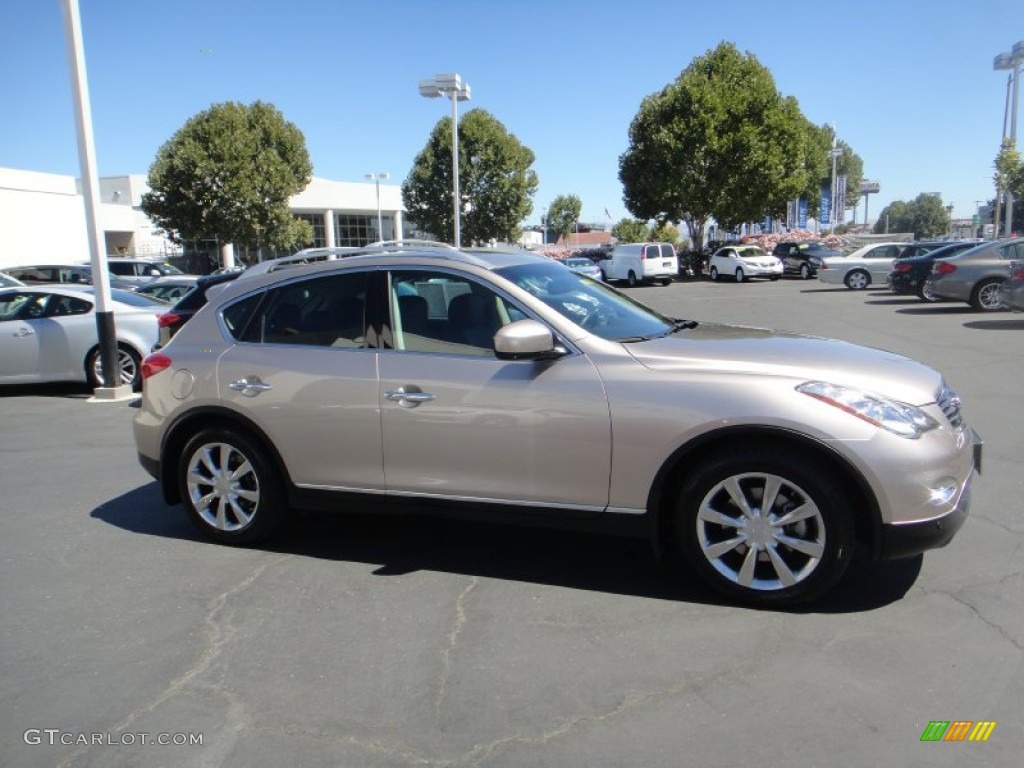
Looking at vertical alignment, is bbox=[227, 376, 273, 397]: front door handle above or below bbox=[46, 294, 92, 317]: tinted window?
below

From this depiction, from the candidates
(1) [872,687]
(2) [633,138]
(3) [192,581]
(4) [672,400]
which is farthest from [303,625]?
(2) [633,138]

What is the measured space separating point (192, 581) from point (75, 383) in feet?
28.0

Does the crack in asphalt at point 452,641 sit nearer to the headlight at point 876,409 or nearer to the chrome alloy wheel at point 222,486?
the chrome alloy wheel at point 222,486

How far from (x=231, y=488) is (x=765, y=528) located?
119 inches

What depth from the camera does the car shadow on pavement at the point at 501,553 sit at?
3871 millimetres

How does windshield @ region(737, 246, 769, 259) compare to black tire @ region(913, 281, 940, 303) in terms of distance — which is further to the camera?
windshield @ region(737, 246, 769, 259)

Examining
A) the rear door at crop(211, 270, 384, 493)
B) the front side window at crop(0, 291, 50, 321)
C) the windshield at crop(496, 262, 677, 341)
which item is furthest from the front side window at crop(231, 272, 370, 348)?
the front side window at crop(0, 291, 50, 321)

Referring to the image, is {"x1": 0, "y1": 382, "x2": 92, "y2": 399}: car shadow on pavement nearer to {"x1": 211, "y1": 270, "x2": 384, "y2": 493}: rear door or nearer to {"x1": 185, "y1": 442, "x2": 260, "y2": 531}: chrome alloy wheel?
{"x1": 185, "y1": 442, "x2": 260, "y2": 531}: chrome alloy wheel

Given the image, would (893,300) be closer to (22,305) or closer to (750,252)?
(750,252)

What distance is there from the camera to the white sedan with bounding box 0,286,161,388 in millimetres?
9898

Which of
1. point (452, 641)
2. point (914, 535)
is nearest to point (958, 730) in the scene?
point (914, 535)

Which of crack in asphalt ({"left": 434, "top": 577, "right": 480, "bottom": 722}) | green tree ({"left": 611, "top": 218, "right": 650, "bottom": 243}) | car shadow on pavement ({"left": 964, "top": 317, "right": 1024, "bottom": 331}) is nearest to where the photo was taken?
crack in asphalt ({"left": 434, "top": 577, "right": 480, "bottom": 722})

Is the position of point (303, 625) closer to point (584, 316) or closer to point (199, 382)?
point (199, 382)

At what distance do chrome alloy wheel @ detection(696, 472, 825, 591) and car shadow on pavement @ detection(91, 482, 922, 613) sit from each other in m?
0.19
